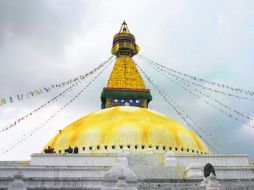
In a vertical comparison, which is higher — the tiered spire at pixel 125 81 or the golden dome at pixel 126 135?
the tiered spire at pixel 125 81

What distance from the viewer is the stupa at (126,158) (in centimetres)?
1400

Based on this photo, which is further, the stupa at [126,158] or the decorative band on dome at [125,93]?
the decorative band on dome at [125,93]

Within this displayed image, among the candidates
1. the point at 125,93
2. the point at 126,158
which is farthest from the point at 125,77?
the point at 126,158

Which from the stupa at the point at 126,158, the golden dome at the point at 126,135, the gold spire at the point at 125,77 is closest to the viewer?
the stupa at the point at 126,158

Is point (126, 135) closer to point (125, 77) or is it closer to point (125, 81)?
point (125, 81)

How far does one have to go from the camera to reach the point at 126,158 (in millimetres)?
18906

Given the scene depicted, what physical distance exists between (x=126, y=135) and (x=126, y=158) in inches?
181

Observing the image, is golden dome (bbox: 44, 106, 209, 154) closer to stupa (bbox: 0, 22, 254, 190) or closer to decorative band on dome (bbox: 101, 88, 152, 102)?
stupa (bbox: 0, 22, 254, 190)

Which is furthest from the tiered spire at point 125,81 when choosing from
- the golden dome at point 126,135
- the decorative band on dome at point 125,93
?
the golden dome at point 126,135

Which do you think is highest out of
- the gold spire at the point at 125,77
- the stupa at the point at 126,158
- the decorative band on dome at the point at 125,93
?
the gold spire at the point at 125,77

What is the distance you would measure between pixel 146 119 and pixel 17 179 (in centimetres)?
1470

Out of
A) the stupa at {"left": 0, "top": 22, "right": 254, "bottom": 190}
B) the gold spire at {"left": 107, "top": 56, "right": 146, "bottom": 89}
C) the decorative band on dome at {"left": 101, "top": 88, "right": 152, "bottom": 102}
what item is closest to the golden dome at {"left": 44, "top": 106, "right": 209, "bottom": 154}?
the stupa at {"left": 0, "top": 22, "right": 254, "bottom": 190}

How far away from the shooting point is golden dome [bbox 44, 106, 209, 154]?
23.1 metres

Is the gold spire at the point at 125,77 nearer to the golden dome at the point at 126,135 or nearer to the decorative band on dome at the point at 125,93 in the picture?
the decorative band on dome at the point at 125,93
